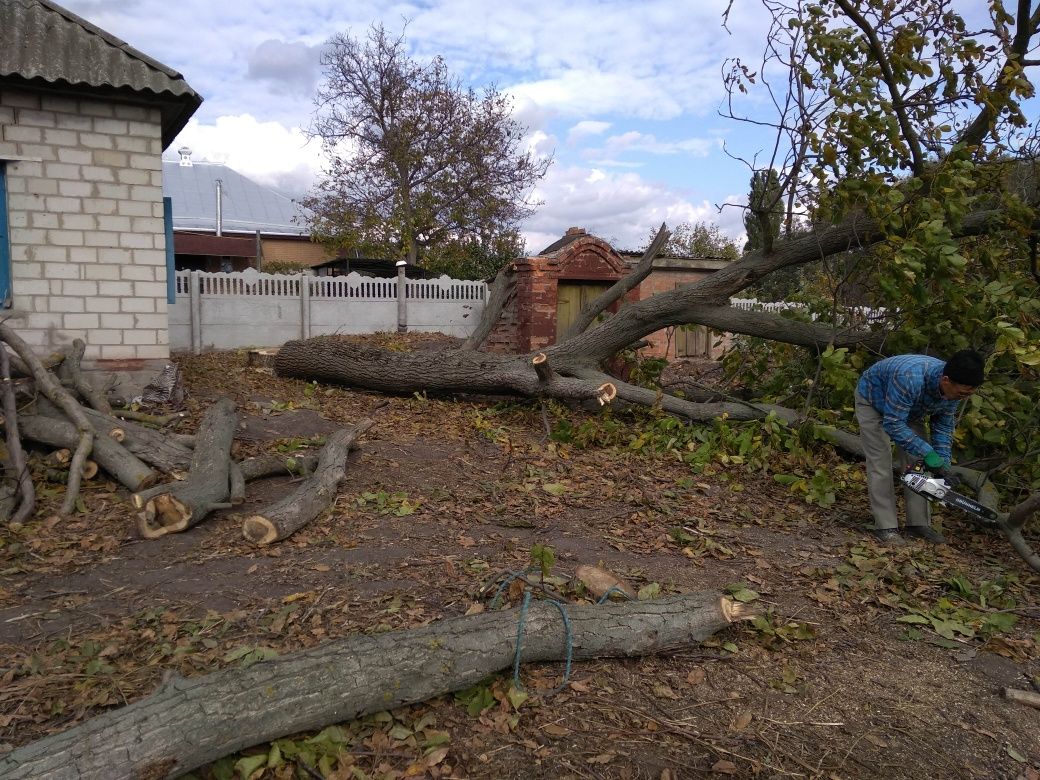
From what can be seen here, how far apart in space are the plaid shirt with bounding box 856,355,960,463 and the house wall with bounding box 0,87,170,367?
7011 millimetres

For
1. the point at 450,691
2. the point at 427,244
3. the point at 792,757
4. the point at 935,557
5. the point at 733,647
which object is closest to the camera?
the point at 792,757

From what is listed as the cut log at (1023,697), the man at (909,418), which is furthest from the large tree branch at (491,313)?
the cut log at (1023,697)

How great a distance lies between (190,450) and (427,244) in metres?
19.0

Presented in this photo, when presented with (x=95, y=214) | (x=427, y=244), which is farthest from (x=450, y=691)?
(x=427, y=244)

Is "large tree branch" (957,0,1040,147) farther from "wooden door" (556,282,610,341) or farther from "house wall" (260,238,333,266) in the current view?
"house wall" (260,238,333,266)

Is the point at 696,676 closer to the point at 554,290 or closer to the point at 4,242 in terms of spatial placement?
the point at 4,242

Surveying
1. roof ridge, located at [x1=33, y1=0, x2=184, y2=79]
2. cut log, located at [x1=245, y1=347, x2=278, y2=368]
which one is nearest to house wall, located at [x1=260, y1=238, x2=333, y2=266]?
cut log, located at [x1=245, y1=347, x2=278, y2=368]

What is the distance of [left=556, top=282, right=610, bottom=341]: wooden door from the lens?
14.4 meters

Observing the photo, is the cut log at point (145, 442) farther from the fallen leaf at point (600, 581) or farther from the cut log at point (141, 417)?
the fallen leaf at point (600, 581)

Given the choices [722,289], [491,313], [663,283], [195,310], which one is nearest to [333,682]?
[722,289]

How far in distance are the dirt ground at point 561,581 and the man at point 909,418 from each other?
0.26 m

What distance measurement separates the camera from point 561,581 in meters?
4.35

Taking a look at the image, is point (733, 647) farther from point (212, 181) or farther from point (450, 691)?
point (212, 181)

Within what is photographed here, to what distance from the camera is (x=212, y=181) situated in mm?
33125
